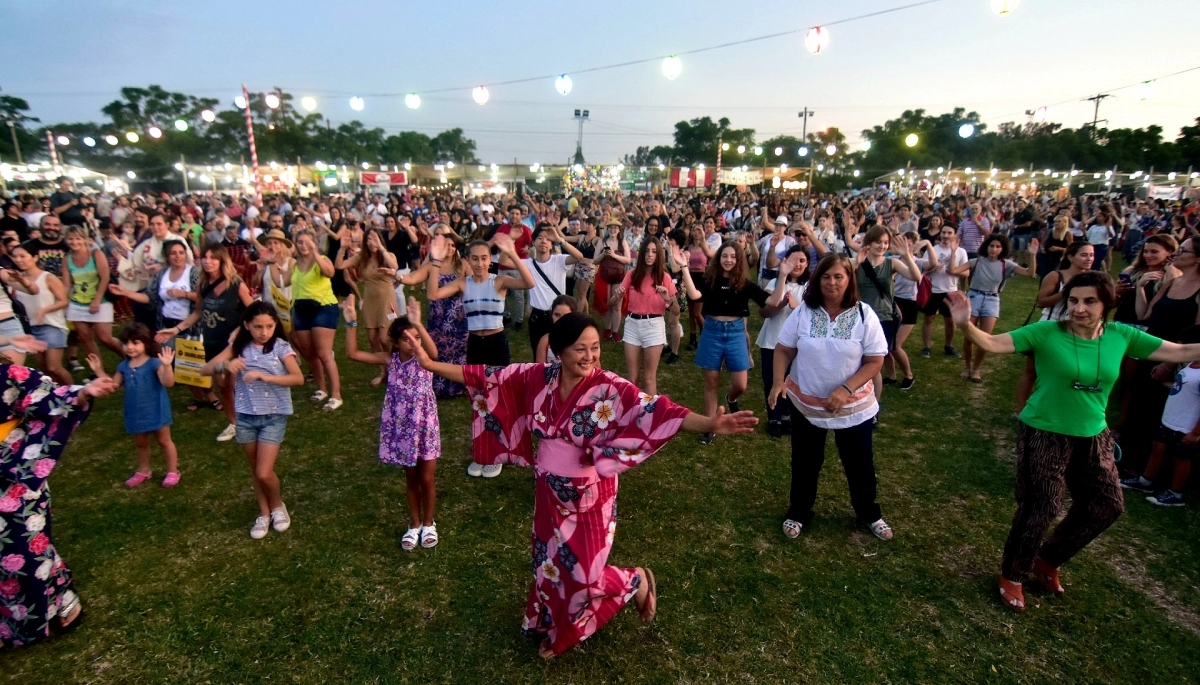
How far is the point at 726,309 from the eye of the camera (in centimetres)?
528

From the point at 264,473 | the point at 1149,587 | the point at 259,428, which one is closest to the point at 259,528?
the point at 264,473

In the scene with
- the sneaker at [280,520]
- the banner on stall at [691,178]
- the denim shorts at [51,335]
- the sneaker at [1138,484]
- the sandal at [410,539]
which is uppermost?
the banner on stall at [691,178]

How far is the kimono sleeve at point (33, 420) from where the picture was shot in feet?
9.57

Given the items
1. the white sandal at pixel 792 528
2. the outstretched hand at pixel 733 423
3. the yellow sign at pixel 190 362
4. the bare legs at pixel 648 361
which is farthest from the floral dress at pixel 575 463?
the yellow sign at pixel 190 362

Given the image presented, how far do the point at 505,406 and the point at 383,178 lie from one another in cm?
3839

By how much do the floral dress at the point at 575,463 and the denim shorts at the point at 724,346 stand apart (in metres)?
2.55

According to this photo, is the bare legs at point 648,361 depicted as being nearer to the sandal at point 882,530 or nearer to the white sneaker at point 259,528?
the sandal at point 882,530

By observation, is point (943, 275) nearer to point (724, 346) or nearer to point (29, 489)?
point (724, 346)

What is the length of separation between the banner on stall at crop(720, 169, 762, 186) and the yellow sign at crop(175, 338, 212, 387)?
41.6 metres

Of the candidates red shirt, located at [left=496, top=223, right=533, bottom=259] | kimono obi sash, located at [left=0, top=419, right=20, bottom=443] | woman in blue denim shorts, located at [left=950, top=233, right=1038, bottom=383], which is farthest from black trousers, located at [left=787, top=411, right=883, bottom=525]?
red shirt, located at [left=496, top=223, right=533, bottom=259]

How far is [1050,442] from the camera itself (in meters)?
3.32

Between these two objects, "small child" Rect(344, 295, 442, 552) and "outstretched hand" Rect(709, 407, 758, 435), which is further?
"small child" Rect(344, 295, 442, 552)

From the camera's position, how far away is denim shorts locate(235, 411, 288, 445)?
13.1 ft

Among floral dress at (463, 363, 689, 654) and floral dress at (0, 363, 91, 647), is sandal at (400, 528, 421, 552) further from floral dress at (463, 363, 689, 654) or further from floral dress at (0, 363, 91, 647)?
floral dress at (0, 363, 91, 647)
